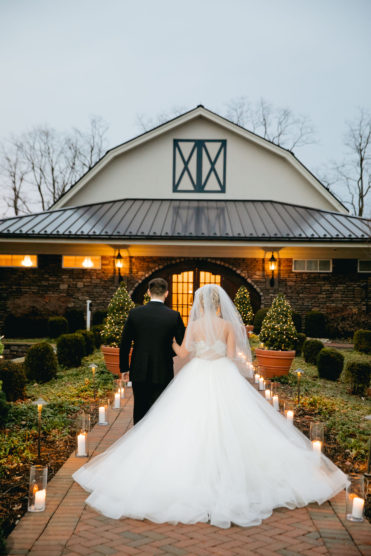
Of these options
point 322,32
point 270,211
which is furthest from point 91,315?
point 322,32

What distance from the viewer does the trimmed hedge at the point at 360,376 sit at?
29.4ft

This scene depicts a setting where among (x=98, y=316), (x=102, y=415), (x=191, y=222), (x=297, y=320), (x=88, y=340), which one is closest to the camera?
(x=102, y=415)

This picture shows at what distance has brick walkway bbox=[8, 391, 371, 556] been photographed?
131 inches

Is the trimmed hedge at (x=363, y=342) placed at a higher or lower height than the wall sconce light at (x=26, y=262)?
lower

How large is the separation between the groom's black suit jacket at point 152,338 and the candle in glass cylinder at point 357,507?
215 cm

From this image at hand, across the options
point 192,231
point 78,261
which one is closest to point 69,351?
point 192,231

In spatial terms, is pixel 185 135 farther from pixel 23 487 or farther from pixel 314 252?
pixel 23 487

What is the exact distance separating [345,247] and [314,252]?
167 cm

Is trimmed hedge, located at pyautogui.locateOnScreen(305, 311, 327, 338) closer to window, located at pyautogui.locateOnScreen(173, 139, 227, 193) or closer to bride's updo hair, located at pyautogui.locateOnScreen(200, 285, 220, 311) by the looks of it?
window, located at pyautogui.locateOnScreen(173, 139, 227, 193)

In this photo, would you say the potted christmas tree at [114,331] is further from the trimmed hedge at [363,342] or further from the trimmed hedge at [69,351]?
the trimmed hedge at [363,342]

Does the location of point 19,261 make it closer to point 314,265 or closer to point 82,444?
point 314,265

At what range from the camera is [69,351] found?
11.3 metres

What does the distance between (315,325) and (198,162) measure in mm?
7881

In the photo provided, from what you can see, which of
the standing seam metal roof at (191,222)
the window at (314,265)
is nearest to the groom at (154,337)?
the standing seam metal roof at (191,222)
